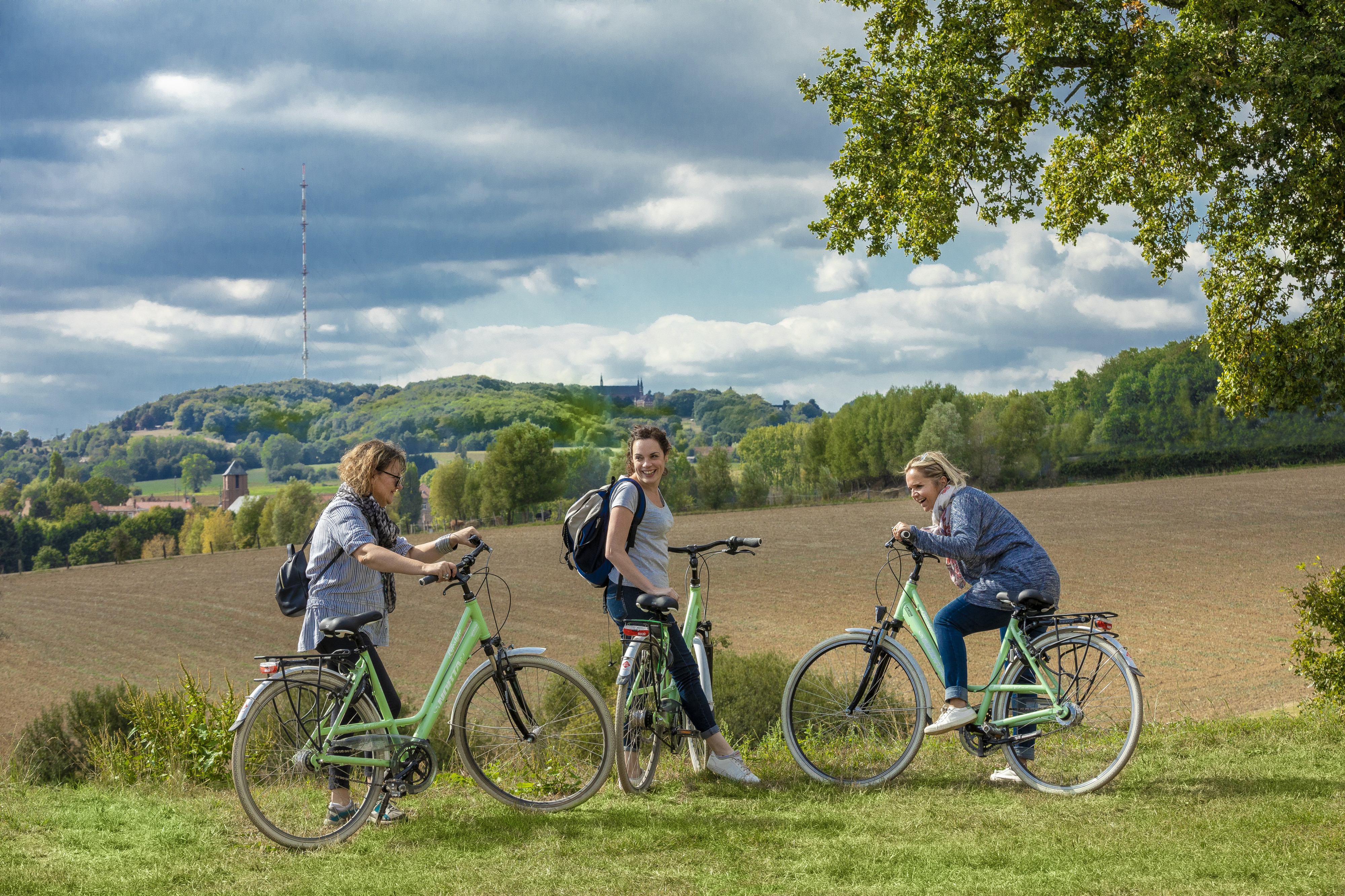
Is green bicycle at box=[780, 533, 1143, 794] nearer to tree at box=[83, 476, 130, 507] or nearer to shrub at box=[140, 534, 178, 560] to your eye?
shrub at box=[140, 534, 178, 560]

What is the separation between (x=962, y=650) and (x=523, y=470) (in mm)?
91525

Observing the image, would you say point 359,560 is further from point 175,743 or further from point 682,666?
point 175,743

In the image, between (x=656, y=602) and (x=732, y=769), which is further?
(x=732, y=769)

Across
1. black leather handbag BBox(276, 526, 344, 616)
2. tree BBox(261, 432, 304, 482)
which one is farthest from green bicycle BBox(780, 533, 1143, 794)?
tree BBox(261, 432, 304, 482)

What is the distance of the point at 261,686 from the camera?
479 centimetres

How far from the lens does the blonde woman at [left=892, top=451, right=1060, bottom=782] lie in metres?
5.41

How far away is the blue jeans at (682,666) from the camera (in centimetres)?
549

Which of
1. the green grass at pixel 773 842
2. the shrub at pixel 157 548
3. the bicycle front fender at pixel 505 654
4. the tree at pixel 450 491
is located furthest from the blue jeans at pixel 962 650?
the shrub at pixel 157 548

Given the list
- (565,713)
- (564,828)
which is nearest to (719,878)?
(564,828)

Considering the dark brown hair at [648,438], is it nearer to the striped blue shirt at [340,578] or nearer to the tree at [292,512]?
the striped blue shirt at [340,578]

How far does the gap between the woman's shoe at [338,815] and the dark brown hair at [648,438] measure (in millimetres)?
2137

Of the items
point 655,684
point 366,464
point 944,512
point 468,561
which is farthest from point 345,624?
point 944,512

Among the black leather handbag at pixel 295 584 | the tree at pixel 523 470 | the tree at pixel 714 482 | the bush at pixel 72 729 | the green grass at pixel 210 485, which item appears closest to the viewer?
the black leather handbag at pixel 295 584

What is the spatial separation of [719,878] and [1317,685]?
5505mm
